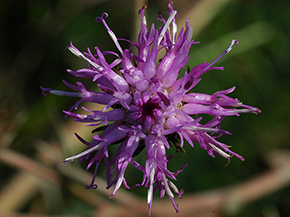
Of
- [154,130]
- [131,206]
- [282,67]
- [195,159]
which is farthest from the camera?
[282,67]

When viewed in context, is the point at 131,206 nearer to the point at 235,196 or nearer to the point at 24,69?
the point at 235,196

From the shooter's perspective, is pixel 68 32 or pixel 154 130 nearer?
pixel 154 130

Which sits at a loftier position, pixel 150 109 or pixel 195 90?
pixel 195 90

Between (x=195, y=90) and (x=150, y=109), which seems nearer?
(x=150, y=109)

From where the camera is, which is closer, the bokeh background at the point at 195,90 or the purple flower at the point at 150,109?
the purple flower at the point at 150,109

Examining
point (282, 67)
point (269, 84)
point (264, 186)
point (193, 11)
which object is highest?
point (193, 11)

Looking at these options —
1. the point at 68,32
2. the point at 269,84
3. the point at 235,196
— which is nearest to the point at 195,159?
the point at 235,196

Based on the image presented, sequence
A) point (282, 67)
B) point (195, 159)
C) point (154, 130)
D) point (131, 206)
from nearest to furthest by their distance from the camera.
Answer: point (154, 130), point (131, 206), point (195, 159), point (282, 67)

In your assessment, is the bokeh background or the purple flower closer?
the purple flower
